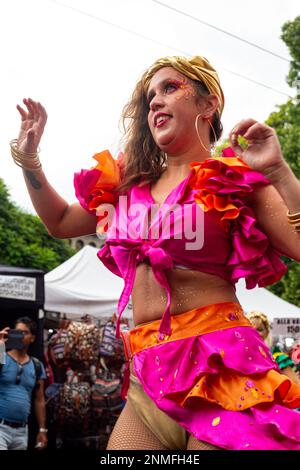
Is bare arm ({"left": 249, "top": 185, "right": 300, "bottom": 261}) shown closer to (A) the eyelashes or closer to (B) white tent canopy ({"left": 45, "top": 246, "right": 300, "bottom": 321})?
(A) the eyelashes

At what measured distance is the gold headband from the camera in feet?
8.24

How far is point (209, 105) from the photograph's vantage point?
252 cm

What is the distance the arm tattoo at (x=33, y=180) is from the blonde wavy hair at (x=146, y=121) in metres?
0.30

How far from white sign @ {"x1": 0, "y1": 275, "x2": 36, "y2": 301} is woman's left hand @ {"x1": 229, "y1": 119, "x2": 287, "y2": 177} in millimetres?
5310

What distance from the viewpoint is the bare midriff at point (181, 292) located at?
7.05 ft

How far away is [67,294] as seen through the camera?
8391 mm

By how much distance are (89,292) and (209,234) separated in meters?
6.75

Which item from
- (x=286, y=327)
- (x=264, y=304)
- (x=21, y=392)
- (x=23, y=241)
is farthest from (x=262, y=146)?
(x=23, y=241)

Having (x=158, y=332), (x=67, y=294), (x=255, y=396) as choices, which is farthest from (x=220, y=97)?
(x=67, y=294)

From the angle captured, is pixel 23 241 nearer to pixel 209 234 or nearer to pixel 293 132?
pixel 293 132

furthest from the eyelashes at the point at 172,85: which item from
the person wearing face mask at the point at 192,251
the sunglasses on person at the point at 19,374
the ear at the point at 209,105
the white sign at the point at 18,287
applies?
the sunglasses on person at the point at 19,374

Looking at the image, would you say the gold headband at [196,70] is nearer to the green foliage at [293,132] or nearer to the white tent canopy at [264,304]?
the white tent canopy at [264,304]

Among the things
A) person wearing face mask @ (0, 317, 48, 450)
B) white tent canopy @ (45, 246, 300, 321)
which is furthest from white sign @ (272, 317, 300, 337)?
person wearing face mask @ (0, 317, 48, 450)
